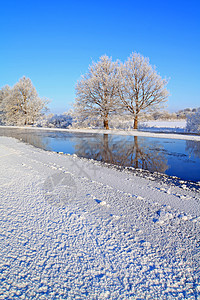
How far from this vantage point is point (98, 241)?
220 centimetres

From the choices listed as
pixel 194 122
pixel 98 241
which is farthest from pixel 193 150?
pixel 194 122

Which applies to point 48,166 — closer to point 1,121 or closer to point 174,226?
point 174,226

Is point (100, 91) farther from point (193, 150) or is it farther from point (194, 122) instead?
point (193, 150)

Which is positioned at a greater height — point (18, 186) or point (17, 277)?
point (18, 186)

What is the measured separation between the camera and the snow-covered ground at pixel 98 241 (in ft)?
5.32

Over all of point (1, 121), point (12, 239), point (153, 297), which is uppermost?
point (1, 121)

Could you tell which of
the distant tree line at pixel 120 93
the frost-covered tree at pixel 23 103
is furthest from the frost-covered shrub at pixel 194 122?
the frost-covered tree at pixel 23 103

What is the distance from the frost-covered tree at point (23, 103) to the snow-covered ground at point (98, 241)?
103 ft

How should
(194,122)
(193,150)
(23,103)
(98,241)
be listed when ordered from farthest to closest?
(23,103)
(194,122)
(193,150)
(98,241)

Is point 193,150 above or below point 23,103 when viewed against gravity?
below

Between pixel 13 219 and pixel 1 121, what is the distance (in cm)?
4138

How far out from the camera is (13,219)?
2621 millimetres

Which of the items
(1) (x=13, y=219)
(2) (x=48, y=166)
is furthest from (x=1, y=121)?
(1) (x=13, y=219)

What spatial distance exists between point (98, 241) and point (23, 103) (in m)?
34.8
